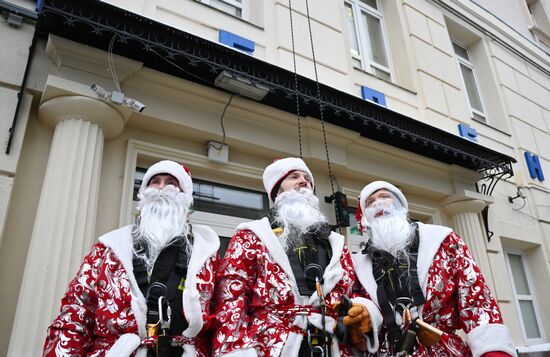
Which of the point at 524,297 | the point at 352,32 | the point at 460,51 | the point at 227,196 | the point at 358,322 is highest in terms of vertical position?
the point at 460,51

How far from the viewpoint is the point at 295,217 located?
6.42 ft

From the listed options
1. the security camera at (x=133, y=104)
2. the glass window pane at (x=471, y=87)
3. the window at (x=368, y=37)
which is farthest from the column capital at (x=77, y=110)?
the glass window pane at (x=471, y=87)

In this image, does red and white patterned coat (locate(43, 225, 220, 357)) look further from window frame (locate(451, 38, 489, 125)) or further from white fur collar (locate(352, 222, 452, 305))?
window frame (locate(451, 38, 489, 125))

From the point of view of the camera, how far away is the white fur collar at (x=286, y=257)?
1766 mm

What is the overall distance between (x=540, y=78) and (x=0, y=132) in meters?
9.62

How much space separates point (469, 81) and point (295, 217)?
6883 millimetres

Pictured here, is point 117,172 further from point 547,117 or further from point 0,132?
point 547,117

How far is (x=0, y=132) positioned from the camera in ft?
8.52

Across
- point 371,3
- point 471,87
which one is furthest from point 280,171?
point 471,87

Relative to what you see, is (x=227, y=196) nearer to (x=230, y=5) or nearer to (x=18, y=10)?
(x=18, y=10)

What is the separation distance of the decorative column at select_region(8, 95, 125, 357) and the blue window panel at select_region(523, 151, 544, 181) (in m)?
6.69

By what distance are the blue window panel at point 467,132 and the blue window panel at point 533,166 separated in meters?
1.54

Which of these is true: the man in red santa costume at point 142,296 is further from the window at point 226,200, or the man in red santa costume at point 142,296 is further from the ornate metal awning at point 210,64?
the window at point 226,200

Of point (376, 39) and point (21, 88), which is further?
point (376, 39)
